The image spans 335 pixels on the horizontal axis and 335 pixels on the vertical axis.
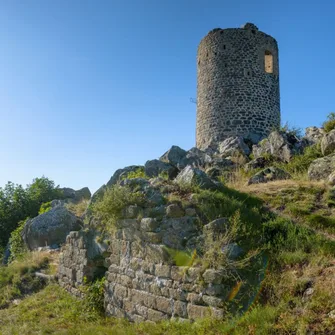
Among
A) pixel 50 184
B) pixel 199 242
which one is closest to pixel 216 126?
pixel 50 184

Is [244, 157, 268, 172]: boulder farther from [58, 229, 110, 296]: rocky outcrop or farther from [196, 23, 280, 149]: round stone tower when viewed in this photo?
[58, 229, 110, 296]: rocky outcrop

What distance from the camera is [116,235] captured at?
6812 mm

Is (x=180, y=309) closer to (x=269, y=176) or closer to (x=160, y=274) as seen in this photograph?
(x=160, y=274)

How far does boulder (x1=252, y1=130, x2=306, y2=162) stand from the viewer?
11.8 metres

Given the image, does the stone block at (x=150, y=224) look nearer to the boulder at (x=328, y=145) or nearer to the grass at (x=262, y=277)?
Result: the grass at (x=262, y=277)

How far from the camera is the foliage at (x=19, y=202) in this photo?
17.3 meters

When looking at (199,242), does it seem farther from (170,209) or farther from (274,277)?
(274,277)

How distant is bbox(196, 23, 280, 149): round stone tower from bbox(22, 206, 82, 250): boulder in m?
8.03

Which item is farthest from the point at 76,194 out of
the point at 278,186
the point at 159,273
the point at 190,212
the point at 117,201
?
the point at 159,273

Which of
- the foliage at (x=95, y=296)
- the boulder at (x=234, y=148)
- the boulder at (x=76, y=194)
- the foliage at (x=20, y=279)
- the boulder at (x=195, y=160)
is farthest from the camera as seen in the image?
the boulder at (x=76, y=194)

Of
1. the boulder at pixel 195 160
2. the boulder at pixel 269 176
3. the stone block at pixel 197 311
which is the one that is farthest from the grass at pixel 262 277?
the boulder at pixel 195 160

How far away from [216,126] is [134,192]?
11.9 metres

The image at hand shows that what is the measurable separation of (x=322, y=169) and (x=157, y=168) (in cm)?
524

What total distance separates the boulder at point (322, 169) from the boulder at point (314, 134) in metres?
2.97
